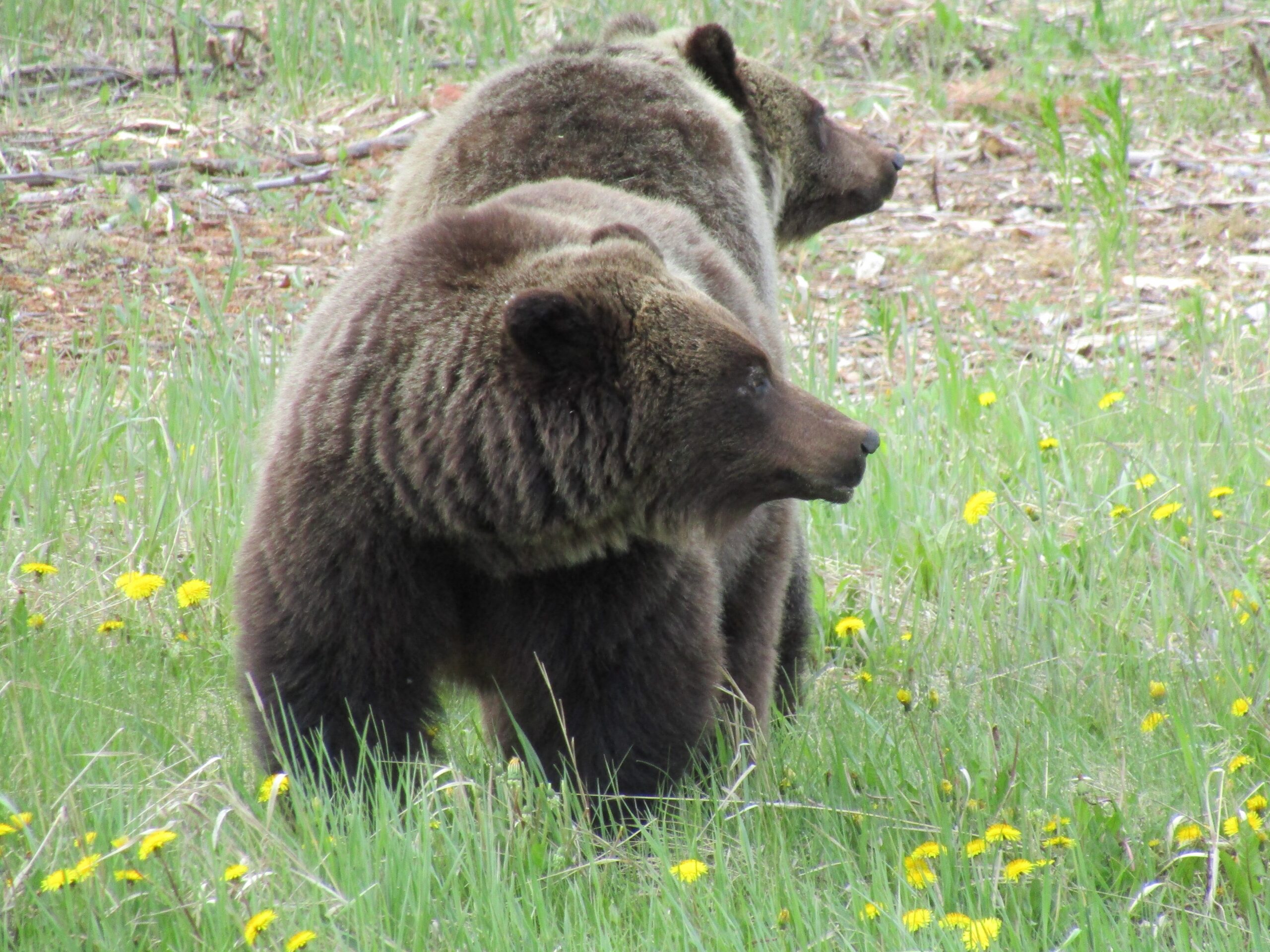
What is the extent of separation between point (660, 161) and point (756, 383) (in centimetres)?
158

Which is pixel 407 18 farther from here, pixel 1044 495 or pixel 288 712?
pixel 288 712

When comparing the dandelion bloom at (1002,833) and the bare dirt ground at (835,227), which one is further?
the bare dirt ground at (835,227)

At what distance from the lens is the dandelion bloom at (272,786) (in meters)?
2.85

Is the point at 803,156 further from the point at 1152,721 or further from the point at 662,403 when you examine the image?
the point at 1152,721

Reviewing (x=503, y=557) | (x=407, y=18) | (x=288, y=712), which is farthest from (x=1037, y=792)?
(x=407, y=18)

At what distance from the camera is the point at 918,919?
261 centimetres

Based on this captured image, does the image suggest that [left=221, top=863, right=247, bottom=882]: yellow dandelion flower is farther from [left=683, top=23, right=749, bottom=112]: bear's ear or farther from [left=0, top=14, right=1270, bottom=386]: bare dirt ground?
A: [left=0, top=14, right=1270, bottom=386]: bare dirt ground

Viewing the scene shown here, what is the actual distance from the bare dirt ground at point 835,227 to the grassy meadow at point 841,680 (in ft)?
0.24

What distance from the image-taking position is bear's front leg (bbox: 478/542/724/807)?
345 centimetres

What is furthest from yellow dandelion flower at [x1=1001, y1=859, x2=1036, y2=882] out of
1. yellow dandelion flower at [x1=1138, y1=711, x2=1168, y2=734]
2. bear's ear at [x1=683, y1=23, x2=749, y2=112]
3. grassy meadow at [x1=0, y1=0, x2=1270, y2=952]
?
bear's ear at [x1=683, y1=23, x2=749, y2=112]

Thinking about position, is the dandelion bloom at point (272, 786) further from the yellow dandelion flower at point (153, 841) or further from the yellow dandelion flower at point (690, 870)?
the yellow dandelion flower at point (690, 870)

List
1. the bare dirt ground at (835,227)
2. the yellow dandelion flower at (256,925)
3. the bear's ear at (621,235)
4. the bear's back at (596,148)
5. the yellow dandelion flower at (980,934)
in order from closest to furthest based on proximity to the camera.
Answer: the yellow dandelion flower at (256,925) < the yellow dandelion flower at (980,934) < the bear's ear at (621,235) < the bear's back at (596,148) < the bare dirt ground at (835,227)

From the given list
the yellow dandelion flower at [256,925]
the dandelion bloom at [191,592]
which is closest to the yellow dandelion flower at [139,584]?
the dandelion bloom at [191,592]

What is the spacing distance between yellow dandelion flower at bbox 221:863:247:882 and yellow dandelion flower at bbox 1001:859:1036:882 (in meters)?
1.48
